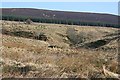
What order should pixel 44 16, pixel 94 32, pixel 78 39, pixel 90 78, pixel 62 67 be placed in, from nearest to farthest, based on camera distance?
1. pixel 90 78
2. pixel 62 67
3. pixel 78 39
4. pixel 94 32
5. pixel 44 16

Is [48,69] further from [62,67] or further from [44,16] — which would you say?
[44,16]

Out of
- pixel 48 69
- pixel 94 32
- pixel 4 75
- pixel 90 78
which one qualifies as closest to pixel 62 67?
pixel 48 69

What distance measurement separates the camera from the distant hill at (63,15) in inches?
2911

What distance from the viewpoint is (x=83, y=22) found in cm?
7369

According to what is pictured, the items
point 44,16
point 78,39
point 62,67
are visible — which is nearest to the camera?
point 62,67

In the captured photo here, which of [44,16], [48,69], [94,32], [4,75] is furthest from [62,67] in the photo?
[44,16]

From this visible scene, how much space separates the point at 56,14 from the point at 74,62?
6809 centimetres

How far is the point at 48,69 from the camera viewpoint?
9250 millimetres

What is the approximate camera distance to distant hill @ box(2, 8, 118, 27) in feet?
243

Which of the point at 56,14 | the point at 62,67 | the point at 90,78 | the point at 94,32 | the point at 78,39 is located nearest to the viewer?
the point at 90,78

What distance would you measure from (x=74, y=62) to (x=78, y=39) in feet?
118

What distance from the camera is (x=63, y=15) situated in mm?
76125

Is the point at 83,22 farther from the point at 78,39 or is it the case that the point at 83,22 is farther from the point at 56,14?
the point at 78,39

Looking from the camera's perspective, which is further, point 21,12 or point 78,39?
point 21,12
